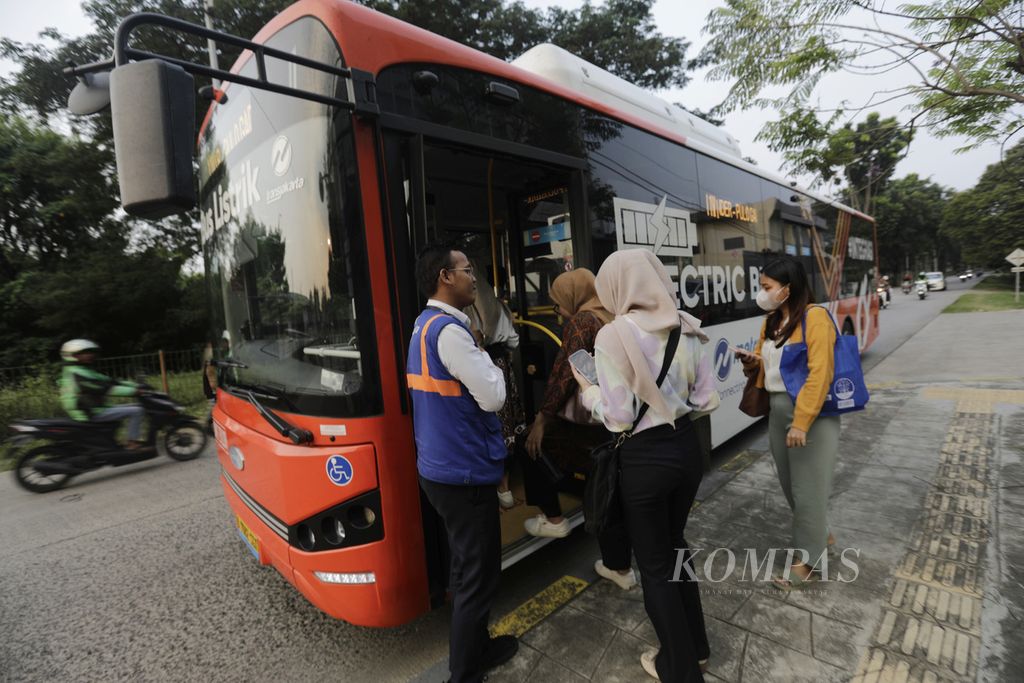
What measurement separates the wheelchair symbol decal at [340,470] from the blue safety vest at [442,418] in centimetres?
34

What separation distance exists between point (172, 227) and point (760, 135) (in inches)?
540

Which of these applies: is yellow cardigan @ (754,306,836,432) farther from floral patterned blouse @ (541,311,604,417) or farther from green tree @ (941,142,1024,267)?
green tree @ (941,142,1024,267)

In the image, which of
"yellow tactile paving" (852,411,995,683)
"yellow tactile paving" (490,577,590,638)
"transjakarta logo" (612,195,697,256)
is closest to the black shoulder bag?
"yellow tactile paving" (490,577,590,638)

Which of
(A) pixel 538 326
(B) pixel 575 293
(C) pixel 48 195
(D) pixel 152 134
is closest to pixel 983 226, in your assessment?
(A) pixel 538 326

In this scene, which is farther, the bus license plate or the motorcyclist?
the motorcyclist

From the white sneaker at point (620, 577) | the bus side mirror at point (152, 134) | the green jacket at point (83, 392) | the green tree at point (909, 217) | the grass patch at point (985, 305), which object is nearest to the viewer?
the bus side mirror at point (152, 134)

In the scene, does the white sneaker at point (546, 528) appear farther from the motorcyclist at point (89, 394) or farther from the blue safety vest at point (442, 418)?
the motorcyclist at point (89, 394)

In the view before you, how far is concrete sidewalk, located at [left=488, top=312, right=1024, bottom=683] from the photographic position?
2295 millimetres

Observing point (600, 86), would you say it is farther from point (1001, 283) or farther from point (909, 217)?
point (909, 217)

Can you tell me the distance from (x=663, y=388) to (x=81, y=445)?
7.07 metres

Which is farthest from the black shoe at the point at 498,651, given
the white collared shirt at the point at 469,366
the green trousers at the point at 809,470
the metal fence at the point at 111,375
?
the metal fence at the point at 111,375

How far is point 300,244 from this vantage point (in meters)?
2.29

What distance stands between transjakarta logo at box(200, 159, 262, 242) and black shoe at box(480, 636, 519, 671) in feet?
8.01

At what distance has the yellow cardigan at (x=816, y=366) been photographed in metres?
2.63
